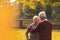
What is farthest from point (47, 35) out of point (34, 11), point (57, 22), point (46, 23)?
point (34, 11)

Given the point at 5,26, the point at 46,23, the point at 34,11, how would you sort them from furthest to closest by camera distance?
the point at 34,11 < the point at 46,23 < the point at 5,26

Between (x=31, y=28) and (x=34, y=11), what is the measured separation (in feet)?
64.5

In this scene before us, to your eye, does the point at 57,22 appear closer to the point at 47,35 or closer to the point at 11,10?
the point at 47,35

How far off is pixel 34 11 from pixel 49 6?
68.2 inches

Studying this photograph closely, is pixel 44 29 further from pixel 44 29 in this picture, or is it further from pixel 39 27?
pixel 39 27

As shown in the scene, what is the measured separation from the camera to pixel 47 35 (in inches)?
195

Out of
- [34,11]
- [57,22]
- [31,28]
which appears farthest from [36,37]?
[34,11]

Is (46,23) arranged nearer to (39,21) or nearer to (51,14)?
Result: (39,21)

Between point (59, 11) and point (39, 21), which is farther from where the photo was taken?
point (59, 11)

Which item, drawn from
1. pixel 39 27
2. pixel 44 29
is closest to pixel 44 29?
pixel 44 29

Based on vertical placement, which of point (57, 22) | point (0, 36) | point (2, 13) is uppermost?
point (2, 13)

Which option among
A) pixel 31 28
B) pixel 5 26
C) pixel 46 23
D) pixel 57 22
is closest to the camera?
pixel 5 26

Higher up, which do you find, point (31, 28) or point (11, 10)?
point (11, 10)

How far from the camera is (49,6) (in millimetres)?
25547
